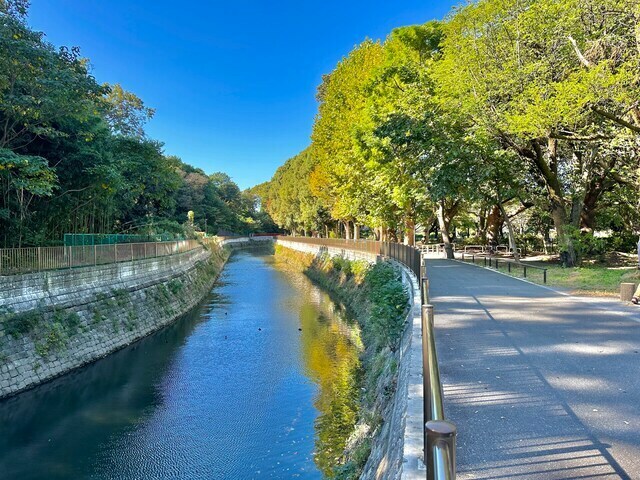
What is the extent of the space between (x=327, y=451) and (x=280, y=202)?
7530 cm

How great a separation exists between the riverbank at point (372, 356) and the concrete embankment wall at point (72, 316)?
9.18 meters

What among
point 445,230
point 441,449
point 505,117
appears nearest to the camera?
point 441,449

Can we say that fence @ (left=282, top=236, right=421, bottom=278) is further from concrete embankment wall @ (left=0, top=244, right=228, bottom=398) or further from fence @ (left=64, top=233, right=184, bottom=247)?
fence @ (left=64, top=233, right=184, bottom=247)

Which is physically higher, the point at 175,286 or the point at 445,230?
the point at 445,230

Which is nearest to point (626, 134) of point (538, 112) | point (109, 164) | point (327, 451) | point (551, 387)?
point (538, 112)

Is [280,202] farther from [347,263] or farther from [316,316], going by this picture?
[316,316]

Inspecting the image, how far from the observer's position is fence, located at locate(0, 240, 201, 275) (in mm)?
12594

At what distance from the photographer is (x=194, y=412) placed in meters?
11.1

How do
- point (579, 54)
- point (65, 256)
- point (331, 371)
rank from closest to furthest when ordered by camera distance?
point (331, 371)
point (65, 256)
point (579, 54)

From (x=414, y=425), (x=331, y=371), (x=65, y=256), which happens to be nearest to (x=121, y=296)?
(x=65, y=256)

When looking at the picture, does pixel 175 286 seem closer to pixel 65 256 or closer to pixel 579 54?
pixel 65 256

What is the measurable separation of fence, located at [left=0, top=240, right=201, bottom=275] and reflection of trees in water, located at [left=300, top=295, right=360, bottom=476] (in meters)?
8.84

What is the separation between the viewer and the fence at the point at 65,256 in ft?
41.3

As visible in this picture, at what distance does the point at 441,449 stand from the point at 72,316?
1513cm
